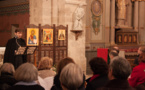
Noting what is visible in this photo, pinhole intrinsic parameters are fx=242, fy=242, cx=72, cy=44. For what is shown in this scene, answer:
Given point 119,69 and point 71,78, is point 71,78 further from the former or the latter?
point 119,69

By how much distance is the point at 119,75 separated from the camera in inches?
114

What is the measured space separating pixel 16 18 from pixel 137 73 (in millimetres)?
10479

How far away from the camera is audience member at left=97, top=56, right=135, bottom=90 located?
2.80m

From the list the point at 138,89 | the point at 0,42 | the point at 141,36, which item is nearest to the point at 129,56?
the point at 141,36

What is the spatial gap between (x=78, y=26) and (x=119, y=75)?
748 centimetres

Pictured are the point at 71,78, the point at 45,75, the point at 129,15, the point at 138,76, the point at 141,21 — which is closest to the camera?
the point at 71,78

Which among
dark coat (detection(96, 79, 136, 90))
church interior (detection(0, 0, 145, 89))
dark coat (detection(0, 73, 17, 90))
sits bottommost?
dark coat (detection(0, 73, 17, 90))

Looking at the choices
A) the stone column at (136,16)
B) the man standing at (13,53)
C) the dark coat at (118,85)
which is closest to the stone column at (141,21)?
the stone column at (136,16)

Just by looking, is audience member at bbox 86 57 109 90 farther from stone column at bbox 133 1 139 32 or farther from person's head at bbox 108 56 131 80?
stone column at bbox 133 1 139 32

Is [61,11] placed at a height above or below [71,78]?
above

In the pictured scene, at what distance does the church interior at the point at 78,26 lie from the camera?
30.0 ft

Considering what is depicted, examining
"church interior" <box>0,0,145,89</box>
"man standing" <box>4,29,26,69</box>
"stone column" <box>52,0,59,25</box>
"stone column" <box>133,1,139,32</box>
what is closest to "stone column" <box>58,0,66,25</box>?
"church interior" <box>0,0,145,89</box>

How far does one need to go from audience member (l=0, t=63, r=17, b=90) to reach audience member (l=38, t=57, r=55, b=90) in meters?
0.49

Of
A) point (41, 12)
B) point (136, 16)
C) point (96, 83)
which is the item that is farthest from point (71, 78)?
point (136, 16)
